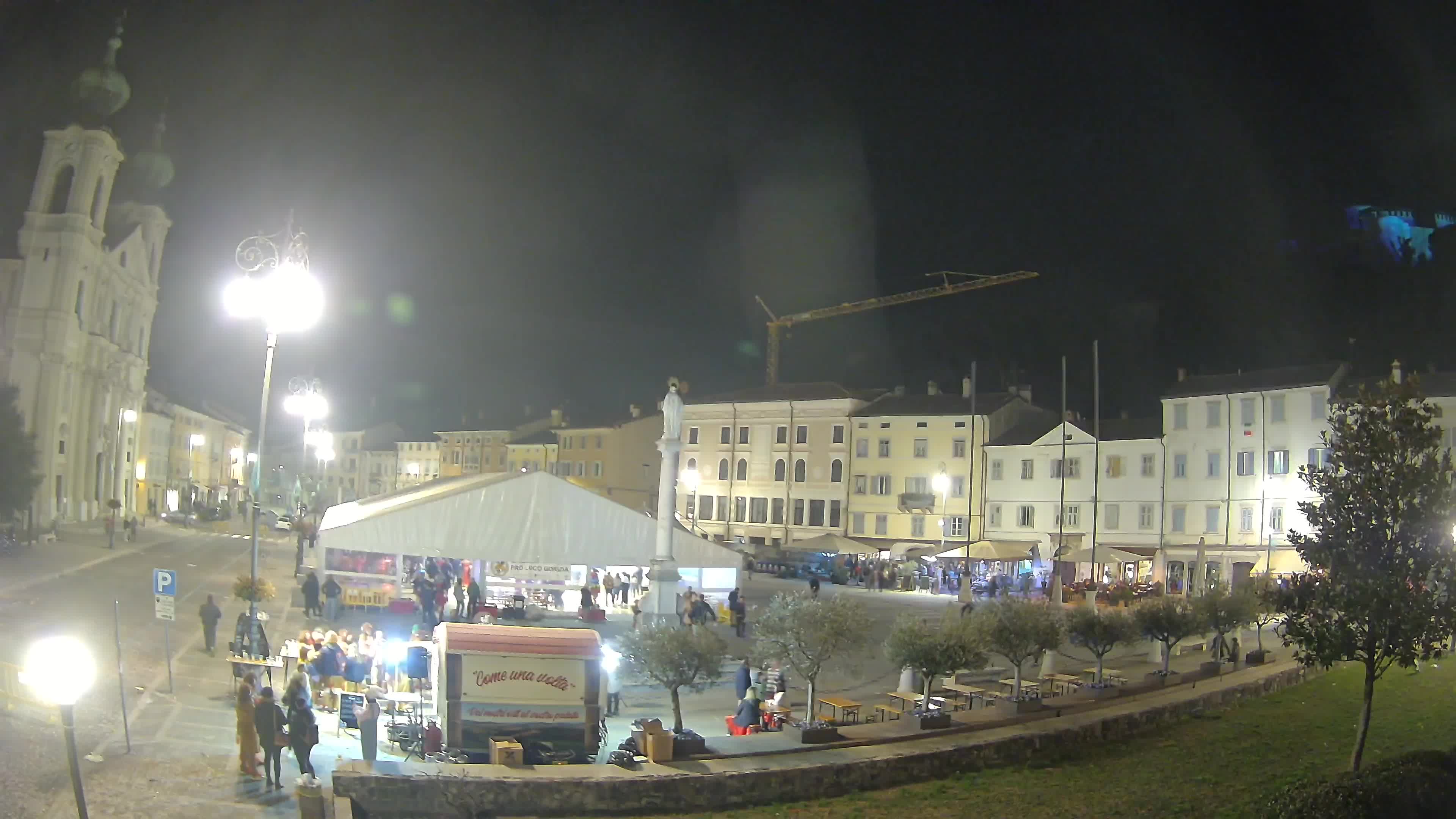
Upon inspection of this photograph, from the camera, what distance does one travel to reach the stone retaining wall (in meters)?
10.9

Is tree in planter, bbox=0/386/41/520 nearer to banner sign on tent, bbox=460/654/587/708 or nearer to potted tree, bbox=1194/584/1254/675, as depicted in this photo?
banner sign on tent, bbox=460/654/587/708

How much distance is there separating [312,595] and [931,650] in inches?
611

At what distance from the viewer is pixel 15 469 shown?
42.7m

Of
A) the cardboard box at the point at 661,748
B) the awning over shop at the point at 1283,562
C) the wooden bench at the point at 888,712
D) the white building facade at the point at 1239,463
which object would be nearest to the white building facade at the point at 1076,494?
the white building facade at the point at 1239,463

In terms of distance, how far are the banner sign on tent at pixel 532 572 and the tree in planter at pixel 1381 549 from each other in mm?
19301

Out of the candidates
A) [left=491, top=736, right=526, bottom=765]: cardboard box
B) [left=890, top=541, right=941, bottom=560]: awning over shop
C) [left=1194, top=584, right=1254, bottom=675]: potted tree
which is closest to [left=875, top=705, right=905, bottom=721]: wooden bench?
[left=491, top=736, right=526, bottom=765]: cardboard box

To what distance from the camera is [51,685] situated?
748 centimetres

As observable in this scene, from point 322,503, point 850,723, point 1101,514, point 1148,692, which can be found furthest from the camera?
point 322,503

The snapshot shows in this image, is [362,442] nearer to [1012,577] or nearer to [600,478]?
[600,478]

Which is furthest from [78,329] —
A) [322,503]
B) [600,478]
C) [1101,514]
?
[1101,514]

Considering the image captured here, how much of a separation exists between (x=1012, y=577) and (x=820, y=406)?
19438mm

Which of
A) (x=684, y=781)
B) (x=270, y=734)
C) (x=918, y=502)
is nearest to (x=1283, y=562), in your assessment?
(x=918, y=502)

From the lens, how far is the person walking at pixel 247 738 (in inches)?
465

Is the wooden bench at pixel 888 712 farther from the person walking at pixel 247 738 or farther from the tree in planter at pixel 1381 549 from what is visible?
the person walking at pixel 247 738
